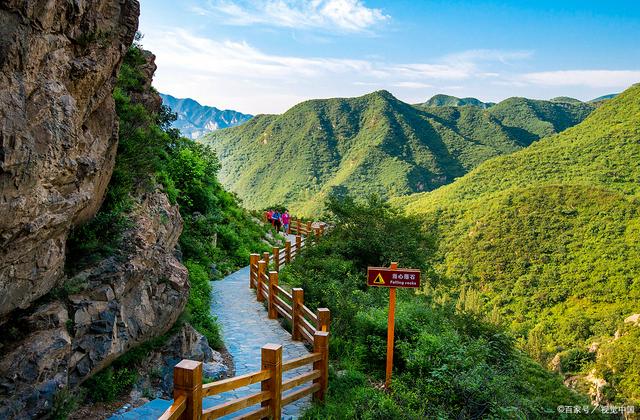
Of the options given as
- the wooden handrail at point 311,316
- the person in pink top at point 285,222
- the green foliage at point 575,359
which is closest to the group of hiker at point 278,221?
the person in pink top at point 285,222

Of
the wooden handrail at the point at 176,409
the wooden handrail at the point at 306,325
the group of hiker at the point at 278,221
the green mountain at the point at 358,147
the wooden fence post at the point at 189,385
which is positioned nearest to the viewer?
the wooden handrail at the point at 176,409

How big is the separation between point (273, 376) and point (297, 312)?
11.7ft

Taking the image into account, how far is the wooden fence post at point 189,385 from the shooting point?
4422 millimetres

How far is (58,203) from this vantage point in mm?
4945

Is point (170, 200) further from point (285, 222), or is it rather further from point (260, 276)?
point (285, 222)

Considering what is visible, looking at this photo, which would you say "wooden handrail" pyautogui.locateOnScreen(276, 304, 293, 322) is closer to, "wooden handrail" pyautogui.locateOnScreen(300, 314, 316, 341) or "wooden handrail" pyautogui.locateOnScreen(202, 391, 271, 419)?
"wooden handrail" pyautogui.locateOnScreen(300, 314, 316, 341)

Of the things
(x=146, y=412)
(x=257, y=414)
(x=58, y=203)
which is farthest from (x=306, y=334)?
(x=58, y=203)

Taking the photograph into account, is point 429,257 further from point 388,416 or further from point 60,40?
point 60,40

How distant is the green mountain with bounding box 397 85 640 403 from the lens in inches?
1559

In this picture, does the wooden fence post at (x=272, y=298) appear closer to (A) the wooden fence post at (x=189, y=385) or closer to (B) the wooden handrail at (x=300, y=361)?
(B) the wooden handrail at (x=300, y=361)

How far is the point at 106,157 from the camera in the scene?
6.62 meters

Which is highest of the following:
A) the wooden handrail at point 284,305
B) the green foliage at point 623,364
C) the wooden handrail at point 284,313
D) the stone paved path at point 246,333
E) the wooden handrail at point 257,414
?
the wooden handrail at point 257,414

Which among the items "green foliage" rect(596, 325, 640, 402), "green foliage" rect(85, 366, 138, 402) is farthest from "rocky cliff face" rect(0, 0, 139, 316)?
"green foliage" rect(596, 325, 640, 402)

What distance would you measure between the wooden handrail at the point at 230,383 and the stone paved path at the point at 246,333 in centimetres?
102
